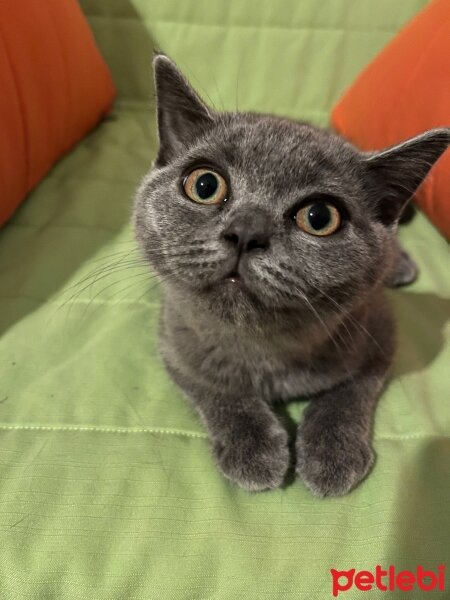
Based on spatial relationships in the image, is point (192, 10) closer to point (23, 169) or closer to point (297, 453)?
point (23, 169)

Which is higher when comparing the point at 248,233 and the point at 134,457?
the point at 248,233

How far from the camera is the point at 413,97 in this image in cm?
128

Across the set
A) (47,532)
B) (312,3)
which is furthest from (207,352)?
(312,3)

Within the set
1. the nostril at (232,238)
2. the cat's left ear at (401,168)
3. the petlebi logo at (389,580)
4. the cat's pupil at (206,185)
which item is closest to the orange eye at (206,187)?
the cat's pupil at (206,185)

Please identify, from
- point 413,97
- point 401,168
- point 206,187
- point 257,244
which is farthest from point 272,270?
point 413,97

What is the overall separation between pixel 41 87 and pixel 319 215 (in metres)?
0.96

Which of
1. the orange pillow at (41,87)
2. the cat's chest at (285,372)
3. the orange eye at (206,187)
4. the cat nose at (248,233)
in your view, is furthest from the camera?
the orange pillow at (41,87)

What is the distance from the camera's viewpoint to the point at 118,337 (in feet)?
3.35

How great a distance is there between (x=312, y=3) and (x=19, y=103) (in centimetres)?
97

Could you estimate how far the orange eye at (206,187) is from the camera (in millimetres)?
720

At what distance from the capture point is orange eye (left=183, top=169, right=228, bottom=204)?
0.72 meters

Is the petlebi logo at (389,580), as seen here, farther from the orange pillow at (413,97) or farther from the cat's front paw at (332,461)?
the orange pillow at (413,97)

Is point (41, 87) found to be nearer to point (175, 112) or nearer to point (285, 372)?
point (175, 112)

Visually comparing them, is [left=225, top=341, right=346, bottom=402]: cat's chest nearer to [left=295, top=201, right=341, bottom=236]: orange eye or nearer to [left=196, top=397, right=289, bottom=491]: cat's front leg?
[left=196, top=397, right=289, bottom=491]: cat's front leg
